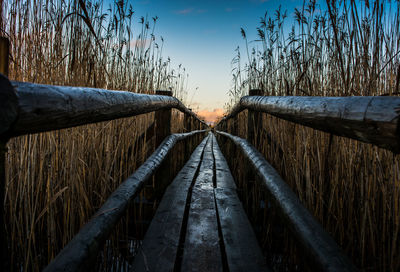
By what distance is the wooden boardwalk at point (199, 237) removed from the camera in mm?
1086

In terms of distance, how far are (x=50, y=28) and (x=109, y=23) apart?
1.99ft

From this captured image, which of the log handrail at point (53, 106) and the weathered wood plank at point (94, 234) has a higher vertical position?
the log handrail at point (53, 106)

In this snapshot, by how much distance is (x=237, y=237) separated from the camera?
1.34m

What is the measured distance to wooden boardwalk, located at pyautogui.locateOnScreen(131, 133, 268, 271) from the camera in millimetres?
1086

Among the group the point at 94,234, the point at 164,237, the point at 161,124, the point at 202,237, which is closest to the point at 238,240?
the point at 202,237

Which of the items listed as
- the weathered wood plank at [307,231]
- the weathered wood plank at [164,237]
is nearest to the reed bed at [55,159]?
the weathered wood plank at [164,237]

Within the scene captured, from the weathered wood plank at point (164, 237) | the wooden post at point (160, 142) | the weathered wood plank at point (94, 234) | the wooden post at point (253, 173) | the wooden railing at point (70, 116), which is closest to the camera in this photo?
the wooden railing at point (70, 116)

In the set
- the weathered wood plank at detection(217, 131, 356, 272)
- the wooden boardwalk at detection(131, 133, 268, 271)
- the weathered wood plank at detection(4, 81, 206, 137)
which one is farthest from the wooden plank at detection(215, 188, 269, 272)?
the weathered wood plank at detection(4, 81, 206, 137)

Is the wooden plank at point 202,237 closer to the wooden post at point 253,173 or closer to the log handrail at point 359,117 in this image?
the wooden post at point 253,173

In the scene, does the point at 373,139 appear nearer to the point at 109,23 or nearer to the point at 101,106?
the point at 101,106

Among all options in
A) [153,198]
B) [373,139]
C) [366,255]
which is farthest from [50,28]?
[366,255]

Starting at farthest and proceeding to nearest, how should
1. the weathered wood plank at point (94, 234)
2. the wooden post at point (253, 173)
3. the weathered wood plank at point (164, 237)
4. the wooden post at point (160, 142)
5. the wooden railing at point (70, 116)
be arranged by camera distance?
the wooden post at point (160, 142) → the wooden post at point (253, 173) → the weathered wood plank at point (164, 237) → the weathered wood plank at point (94, 234) → the wooden railing at point (70, 116)

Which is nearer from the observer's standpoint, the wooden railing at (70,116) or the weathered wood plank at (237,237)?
the wooden railing at (70,116)

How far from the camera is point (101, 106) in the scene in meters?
0.69
